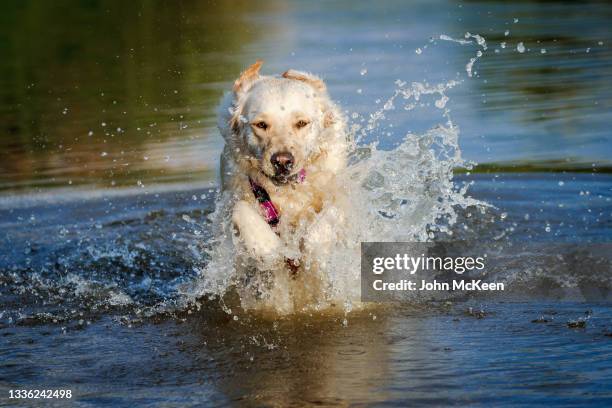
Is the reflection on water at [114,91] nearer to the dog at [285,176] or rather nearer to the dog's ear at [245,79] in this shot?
the dog's ear at [245,79]

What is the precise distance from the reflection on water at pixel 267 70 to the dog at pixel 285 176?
12.5ft

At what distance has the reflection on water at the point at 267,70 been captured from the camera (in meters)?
11.0

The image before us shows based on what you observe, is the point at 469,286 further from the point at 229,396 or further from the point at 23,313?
the point at 23,313

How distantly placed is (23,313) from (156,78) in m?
9.91

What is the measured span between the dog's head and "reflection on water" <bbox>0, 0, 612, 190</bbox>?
3862mm

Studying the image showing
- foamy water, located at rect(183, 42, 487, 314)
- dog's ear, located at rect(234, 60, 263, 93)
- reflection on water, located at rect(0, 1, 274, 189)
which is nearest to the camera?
foamy water, located at rect(183, 42, 487, 314)

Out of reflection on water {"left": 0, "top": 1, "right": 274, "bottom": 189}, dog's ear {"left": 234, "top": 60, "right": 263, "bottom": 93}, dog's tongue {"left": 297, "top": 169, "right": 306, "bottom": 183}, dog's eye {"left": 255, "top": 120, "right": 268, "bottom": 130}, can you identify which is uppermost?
reflection on water {"left": 0, "top": 1, "right": 274, "bottom": 189}

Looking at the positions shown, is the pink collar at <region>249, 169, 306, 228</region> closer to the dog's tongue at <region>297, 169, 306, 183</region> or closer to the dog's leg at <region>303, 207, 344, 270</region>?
the dog's tongue at <region>297, 169, 306, 183</region>

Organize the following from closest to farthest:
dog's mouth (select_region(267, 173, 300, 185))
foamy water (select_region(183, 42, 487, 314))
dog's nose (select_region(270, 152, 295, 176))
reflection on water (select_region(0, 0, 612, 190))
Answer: dog's nose (select_region(270, 152, 295, 176)) → dog's mouth (select_region(267, 173, 300, 185)) → foamy water (select_region(183, 42, 487, 314)) → reflection on water (select_region(0, 0, 612, 190))

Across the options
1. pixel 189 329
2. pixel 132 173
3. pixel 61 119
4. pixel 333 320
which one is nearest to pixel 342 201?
pixel 333 320

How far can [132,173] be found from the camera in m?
10.9

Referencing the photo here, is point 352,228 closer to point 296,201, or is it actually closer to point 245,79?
point 296,201

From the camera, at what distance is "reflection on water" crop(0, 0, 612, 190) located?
1100 cm

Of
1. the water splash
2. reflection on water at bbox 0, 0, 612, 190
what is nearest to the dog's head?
the water splash
